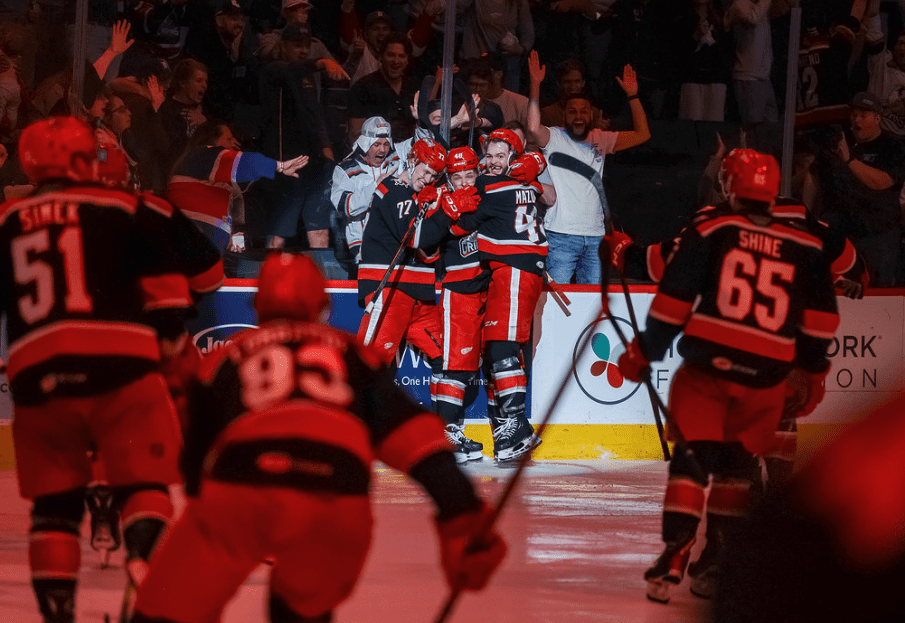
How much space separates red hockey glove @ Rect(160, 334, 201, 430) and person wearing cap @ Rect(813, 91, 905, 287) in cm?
550

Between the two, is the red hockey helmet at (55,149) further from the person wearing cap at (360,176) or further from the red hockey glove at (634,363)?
the person wearing cap at (360,176)

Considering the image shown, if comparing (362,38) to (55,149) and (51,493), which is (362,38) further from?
(51,493)

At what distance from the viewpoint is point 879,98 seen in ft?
28.3

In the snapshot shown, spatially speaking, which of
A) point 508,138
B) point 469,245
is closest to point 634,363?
point 469,245

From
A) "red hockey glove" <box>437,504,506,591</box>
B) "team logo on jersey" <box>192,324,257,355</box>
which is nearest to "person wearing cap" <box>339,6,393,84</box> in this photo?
"team logo on jersey" <box>192,324,257,355</box>

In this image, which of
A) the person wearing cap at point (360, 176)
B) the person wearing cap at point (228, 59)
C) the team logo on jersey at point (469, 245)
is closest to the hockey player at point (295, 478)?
the team logo on jersey at point (469, 245)

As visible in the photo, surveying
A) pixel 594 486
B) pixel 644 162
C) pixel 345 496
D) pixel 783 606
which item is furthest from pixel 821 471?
pixel 644 162

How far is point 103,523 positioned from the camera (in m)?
4.97

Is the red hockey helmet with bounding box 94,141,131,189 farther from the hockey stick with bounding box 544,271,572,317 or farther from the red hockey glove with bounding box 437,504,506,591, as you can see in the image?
the hockey stick with bounding box 544,271,572,317

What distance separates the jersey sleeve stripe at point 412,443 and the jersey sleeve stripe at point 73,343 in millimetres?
1092

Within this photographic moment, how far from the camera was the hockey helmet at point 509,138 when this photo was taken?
7801 mm

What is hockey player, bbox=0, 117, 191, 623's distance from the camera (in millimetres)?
3373

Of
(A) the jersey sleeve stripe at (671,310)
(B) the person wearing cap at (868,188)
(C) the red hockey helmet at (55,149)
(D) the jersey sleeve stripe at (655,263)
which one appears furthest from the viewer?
(B) the person wearing cap at (868,188)

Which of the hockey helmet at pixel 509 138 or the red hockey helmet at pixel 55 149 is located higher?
the red hockey helmet at pixel 55 149
